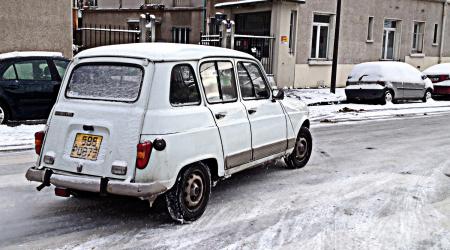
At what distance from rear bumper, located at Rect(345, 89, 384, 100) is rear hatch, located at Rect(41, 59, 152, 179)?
13.9 metres

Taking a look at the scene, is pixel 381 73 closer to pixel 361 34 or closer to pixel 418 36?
pixel 361 34

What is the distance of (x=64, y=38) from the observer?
55.6ft

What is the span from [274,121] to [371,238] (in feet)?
7.72

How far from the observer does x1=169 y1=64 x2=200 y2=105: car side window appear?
5.44 metres

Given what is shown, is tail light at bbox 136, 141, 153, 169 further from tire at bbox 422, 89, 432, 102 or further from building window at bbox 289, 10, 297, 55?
building window at bbox 289, 10, 297, 55

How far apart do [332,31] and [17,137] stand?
17229mm

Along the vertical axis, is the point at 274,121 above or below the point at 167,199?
above

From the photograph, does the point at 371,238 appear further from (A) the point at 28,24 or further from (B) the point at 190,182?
(A) the point at 28,24

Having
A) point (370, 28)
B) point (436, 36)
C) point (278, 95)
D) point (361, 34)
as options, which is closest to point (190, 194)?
point (278, 95)

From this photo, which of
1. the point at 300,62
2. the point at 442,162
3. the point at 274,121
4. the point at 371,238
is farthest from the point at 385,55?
the point at 371,238

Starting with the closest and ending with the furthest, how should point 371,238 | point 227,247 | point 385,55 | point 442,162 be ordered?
1. point 227,247
2. point 371,238
3. point 442,162
4. point 385,55

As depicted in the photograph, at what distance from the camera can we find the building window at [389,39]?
27344 mm

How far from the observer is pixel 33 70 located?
11625 millimetres

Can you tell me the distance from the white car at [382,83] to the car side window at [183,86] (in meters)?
13.4
